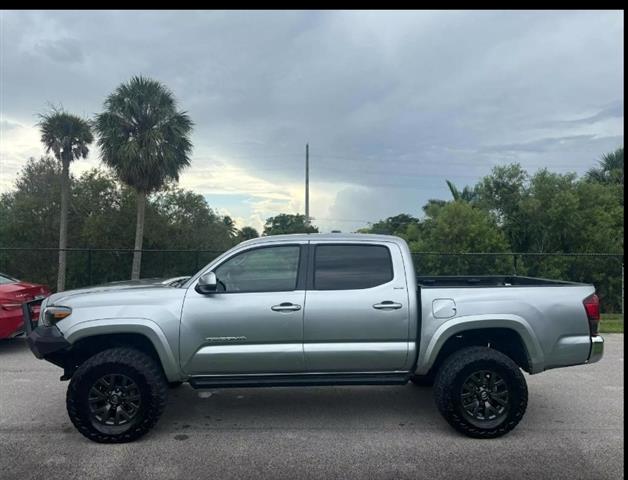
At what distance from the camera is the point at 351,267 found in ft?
15.4

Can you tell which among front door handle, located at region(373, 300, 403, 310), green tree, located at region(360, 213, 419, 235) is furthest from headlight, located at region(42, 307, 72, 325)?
green tree, located at region(360, 213, 419, 235)

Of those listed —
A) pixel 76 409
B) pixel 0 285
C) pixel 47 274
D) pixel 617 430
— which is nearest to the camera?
pixel 76 409

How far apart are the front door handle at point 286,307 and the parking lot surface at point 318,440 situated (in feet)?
3.72

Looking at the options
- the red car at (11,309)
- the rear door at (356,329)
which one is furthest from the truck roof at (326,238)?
the red car at (11,309)

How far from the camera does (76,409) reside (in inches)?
169

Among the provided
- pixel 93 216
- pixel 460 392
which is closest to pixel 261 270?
pixel 460 392

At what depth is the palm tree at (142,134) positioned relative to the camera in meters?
20.6

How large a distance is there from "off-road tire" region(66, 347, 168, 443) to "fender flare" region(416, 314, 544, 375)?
2.39 m

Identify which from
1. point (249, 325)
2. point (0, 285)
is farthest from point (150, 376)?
point (0, 285)
